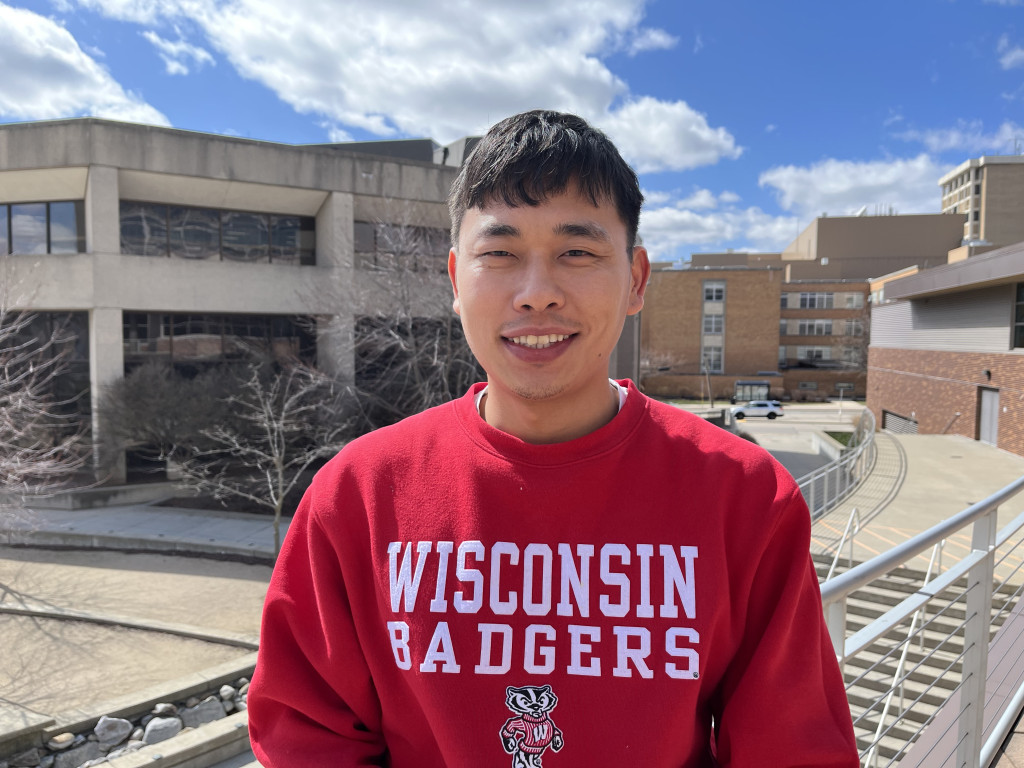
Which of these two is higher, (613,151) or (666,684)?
(613,151)

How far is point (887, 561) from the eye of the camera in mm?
2117

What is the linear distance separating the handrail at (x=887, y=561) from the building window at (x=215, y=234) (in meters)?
27.0

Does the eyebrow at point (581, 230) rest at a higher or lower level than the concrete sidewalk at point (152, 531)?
higher

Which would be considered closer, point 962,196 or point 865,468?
point 865,468

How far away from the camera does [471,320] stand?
159 centimetres

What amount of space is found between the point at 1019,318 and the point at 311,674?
26630 millimetres

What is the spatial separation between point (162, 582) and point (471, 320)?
15.8m

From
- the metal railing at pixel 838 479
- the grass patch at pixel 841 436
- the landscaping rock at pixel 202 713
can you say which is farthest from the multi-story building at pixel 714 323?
the landscaping rock at pixel 202 713

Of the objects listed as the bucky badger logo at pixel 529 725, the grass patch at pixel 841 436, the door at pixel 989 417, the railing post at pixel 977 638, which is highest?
the bucky badger logo at pixel 529 725

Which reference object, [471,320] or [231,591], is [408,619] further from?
[231,591]

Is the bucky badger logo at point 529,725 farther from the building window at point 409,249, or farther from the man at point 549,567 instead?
the building window at point 409,249

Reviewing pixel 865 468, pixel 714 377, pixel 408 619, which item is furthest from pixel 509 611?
pixel 714 377

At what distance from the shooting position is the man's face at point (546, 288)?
1513 mm

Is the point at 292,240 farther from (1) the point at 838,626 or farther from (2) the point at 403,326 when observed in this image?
(1) the point at 838,626
